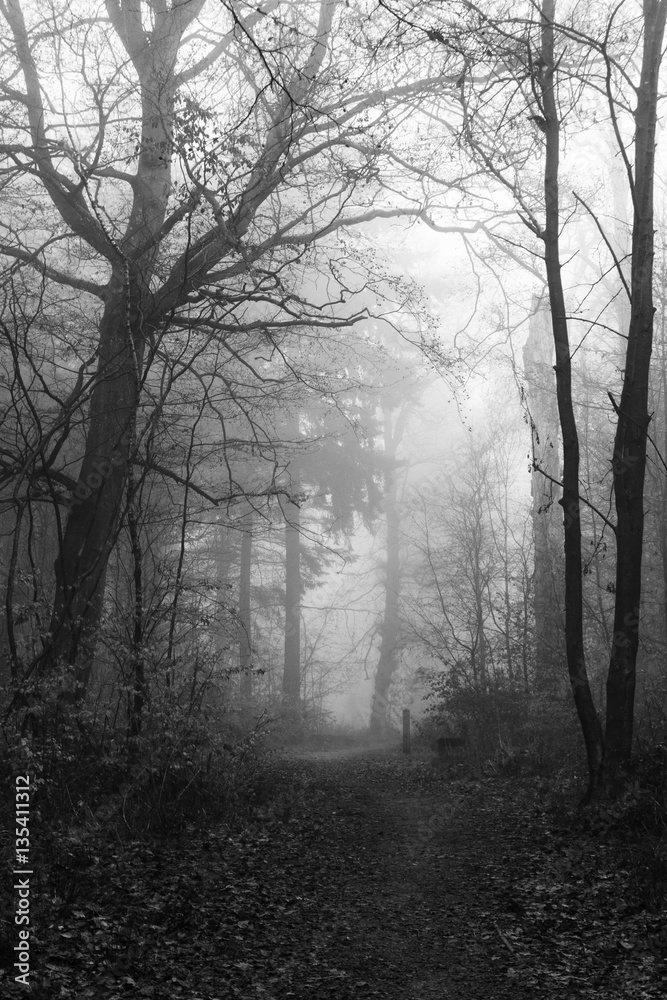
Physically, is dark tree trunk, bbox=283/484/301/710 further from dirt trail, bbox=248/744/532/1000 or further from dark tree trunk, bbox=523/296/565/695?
dirt trail, bbox=248/744/532/1000

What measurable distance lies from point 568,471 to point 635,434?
2.34 ft

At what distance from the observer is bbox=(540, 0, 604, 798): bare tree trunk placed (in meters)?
7.24

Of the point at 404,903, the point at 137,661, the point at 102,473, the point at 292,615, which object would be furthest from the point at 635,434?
the point at 292,615

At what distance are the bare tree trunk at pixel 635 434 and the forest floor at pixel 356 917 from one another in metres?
1.29

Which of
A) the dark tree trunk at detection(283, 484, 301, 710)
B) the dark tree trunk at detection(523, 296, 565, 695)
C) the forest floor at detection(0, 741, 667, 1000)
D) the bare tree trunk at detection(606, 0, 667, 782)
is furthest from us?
the dark tree trunk at detection(283, 484, 301, 710)

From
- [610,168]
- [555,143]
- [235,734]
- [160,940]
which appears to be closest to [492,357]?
[610,168]

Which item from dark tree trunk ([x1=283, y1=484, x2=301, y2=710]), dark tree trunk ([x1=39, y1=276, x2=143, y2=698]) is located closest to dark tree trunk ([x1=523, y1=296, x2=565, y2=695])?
dark tree trunk ([x1=39, y1=276, x2=143, y2=698])

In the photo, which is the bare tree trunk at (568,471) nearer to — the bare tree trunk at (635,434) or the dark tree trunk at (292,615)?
the bare tree trunk at (635,434)

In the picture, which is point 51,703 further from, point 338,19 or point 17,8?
point 338,19

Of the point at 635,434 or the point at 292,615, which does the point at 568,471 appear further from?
the point at 292,615

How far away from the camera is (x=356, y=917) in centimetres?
515

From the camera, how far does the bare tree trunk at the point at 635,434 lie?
7.05 meters

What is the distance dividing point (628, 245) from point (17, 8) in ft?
57.7

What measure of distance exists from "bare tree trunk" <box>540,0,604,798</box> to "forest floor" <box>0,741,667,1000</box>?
98 centimetres
